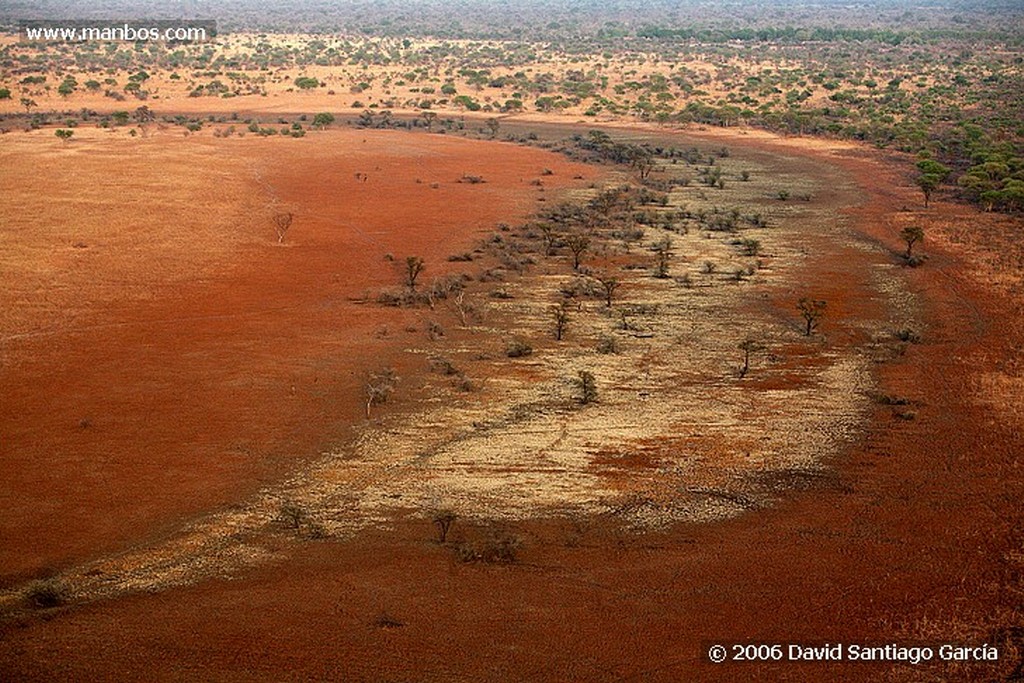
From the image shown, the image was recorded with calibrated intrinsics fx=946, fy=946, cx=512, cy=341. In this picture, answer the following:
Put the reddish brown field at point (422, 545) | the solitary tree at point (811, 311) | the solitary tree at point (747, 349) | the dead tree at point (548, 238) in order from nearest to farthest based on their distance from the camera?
the reddish brown field at point (422, 545)
the solitary tree at point (747, 349)
the solitary tree at point (811, 311)
the dead tree at point (548, 238)

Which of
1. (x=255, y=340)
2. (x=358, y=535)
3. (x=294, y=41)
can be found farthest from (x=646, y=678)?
(x=294, y=41)

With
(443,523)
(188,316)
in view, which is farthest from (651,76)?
(443,523)

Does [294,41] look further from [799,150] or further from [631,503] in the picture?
[631,503]

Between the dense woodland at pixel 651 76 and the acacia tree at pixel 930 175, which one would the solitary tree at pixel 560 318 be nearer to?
the acacia tree at pixel 930 175

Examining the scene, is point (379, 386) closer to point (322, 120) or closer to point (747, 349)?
point (747, 349)

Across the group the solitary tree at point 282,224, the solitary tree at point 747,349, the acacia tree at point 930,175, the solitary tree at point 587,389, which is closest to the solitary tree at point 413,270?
the solitary tree at point 282,224

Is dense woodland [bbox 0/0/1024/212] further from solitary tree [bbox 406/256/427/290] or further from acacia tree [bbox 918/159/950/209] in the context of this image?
solitary tree [bbox 406/256/427/290]
